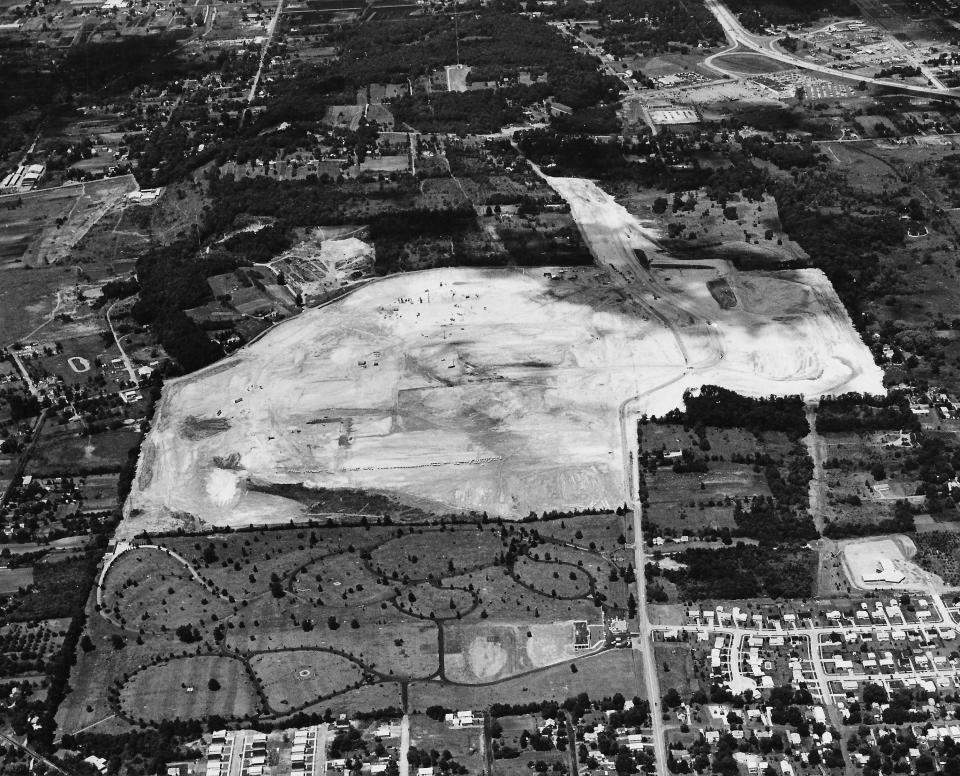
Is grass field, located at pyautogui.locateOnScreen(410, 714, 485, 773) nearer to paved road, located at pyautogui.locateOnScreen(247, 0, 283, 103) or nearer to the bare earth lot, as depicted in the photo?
the bare earth lot

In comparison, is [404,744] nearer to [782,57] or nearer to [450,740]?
[450,740]

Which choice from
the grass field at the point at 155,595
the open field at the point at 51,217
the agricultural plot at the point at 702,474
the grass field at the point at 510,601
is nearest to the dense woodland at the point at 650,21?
the open field at the point at 51,217

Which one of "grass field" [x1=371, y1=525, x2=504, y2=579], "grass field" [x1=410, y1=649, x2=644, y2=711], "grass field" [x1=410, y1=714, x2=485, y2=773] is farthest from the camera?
"grass field" [x1=371, y1=525, x2=504, y2=579]

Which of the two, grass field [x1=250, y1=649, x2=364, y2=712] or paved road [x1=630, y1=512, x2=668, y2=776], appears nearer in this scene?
paved road [x1=630, y1=512, x2=668, y2=776]

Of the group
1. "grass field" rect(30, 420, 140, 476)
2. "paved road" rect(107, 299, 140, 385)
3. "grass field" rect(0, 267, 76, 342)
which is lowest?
"grass field" rect(0, 267, 76, 342)

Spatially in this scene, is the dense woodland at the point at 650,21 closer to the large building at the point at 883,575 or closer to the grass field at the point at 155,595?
the large building at the point at 883,575

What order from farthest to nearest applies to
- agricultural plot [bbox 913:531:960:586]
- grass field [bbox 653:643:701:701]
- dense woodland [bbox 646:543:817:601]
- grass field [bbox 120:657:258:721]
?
agricultural plot [bbox 913:531:960:586], dense woodland [bbox 646:543:817:601], grass field [bbox 120:657:258:721], grass field [bbox 653:643:701:701]

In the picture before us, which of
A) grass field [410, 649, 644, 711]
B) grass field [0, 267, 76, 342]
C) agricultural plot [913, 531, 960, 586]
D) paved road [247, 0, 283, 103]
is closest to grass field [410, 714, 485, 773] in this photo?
grass field [410, 649, 644, 711]

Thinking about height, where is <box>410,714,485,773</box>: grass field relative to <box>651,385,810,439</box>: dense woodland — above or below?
above
